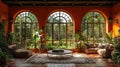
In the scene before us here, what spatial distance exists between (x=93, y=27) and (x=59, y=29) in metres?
2.68

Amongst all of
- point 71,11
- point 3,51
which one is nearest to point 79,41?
point 71,11

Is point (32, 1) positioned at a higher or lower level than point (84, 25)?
higher

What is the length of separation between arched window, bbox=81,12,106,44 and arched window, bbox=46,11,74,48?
43.3 inches

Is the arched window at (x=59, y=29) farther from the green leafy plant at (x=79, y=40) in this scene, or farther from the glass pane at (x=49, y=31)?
the green leafy plant at (x=79, y=40)

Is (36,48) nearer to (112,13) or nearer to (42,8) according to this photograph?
(42,8)

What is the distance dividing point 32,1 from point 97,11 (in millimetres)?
5231

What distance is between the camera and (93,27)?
15.9 meters

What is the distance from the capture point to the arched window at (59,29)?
1583 cm

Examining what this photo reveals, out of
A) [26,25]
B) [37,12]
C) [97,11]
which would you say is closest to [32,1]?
[37,12]

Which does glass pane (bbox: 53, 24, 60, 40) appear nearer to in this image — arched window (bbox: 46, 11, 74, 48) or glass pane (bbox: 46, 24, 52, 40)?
arched window (bbox: 46, 11, 74, 48)

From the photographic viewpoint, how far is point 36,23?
15.8 m

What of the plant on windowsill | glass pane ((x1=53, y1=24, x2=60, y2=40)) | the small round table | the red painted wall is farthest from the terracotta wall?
glass pane ((x1=53, y1=24, x2=60, y2=40))

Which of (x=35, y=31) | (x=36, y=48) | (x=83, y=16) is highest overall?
(x=83, y=16)

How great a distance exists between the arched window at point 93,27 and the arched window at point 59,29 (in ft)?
3.61
